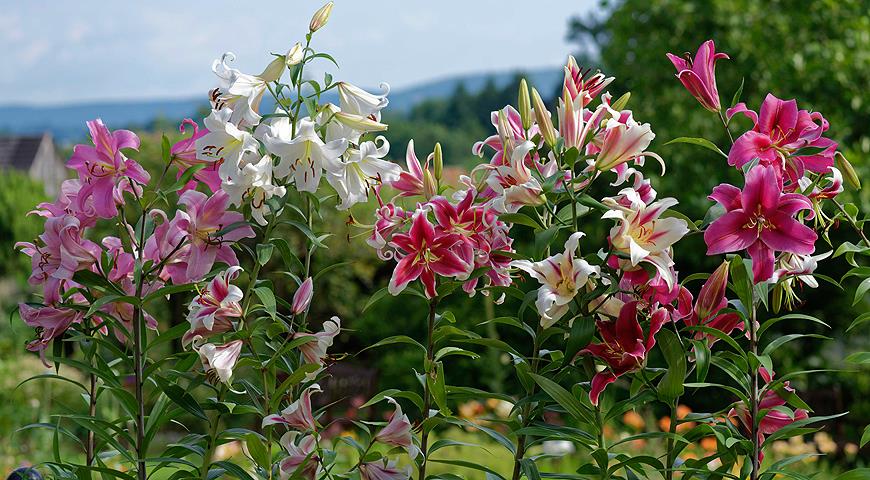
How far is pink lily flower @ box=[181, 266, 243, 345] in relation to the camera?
1119 millimetres

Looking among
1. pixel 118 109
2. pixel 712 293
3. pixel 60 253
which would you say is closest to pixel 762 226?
pixel 712 293

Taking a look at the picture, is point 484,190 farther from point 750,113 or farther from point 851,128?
point 851,128

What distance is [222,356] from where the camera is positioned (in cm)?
110

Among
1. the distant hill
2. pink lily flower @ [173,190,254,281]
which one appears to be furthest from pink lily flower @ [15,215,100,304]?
the distant hill

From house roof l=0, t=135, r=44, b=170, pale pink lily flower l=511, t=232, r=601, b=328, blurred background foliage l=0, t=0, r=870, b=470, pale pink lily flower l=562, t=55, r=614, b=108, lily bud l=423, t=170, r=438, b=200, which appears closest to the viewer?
pale pink lily flower l=511, t=232, r=601, b=328

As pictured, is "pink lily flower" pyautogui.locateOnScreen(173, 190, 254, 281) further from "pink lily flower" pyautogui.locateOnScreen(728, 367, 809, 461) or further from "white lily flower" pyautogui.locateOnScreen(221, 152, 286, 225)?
"pink lily flower" pyautogui.locateOnScreen(728, 367, 809, 461)

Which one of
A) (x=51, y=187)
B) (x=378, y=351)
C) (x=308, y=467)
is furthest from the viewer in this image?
(x=51, y=187)

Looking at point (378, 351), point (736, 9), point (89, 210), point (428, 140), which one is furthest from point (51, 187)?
point (89, 210)

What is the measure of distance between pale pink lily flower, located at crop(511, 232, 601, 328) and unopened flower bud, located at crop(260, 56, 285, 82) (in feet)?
1.31

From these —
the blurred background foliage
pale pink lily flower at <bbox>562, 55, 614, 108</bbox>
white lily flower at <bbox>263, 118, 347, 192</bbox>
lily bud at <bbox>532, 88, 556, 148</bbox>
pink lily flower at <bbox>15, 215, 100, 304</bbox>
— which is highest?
pale pink lily flower at <bbox>562, 55, 614, 108</bbox>

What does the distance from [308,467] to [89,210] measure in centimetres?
44

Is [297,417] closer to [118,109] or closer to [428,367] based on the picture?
[428,367]

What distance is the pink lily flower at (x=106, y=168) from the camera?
1.19m

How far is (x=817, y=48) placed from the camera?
4629mm
